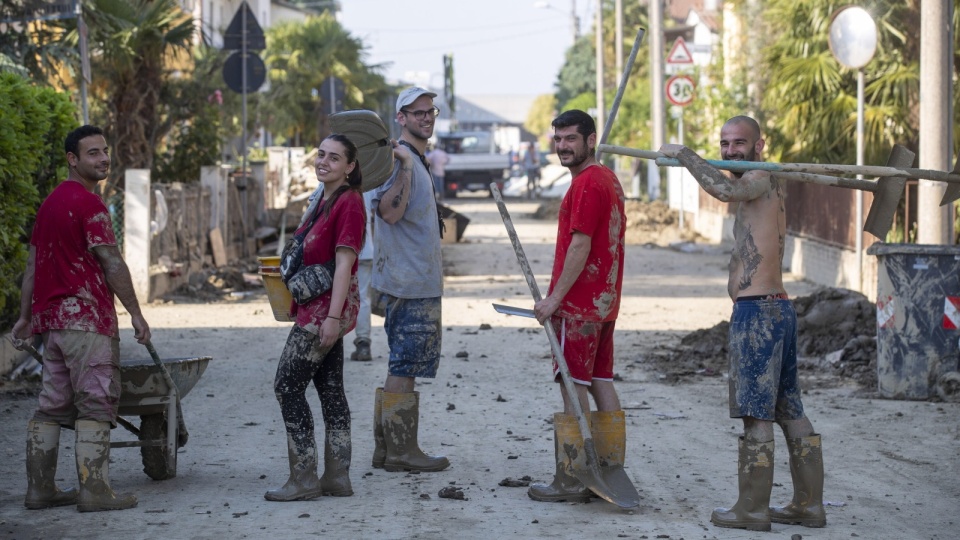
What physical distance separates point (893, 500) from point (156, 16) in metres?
14.7

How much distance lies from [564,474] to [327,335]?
135 centimetres

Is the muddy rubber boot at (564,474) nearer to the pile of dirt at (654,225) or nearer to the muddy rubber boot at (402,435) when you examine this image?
the muddy rubber boot at (402,435)

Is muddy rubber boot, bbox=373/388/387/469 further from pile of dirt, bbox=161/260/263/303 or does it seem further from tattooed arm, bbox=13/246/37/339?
pile of dirt, bbox=161/260/263/303

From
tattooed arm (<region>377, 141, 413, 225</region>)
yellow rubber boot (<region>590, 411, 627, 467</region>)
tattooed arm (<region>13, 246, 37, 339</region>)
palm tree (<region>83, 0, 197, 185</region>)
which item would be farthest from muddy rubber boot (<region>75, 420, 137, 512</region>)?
palm tree (<region>83, 0, 197, 185</region>)

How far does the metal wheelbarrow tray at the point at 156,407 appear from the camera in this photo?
23.0 ft

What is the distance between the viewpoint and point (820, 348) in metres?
11.9

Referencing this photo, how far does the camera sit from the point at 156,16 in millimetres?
19156

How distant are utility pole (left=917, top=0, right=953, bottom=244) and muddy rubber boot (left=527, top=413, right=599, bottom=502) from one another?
6.23m

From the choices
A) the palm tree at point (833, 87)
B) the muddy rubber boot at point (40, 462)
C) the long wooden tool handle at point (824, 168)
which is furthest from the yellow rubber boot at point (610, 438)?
the palm tree at point (833, 87)

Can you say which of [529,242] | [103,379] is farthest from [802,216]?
[103,379]

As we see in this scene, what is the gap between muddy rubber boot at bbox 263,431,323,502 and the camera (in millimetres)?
6785

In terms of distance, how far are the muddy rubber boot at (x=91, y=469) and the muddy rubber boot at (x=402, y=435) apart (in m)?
Result: 1.59

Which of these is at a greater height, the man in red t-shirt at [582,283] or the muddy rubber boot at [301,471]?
the man in red t-shirt at [582,283]

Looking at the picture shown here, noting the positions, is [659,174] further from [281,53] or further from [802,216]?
[281,53]
